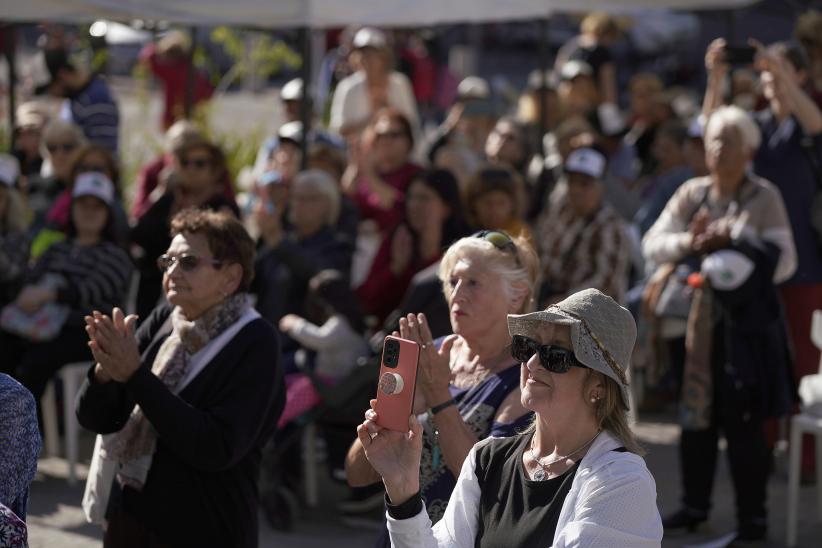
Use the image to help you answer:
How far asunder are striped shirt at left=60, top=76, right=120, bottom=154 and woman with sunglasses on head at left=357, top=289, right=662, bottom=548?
797cm

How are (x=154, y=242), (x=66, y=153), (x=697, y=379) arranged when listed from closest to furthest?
(x=697, y=379)
(x=154, y=242)
(x=66, y=153)

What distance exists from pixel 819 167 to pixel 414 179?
2.12 meters

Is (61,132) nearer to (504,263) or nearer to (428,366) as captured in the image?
(504,263)

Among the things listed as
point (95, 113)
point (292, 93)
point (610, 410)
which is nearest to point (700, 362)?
point (610, 410)

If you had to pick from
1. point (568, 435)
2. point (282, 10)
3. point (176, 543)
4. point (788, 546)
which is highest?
point (282, 10)

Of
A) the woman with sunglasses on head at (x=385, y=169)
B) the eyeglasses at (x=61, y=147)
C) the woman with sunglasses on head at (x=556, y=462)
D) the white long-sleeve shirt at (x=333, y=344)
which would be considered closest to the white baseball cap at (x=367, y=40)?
the woman with sunglasses on head at (x=385, y=169)

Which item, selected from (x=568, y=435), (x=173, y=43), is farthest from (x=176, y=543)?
(x=173, y=43)

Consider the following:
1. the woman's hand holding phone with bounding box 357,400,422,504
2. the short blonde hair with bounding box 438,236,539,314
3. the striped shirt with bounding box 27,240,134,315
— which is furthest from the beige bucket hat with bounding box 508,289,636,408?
the striped shirt with bounding box 27,240,134,315

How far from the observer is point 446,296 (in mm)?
4281

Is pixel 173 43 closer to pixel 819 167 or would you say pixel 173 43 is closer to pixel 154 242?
pixel 154 242

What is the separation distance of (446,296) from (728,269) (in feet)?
7.52

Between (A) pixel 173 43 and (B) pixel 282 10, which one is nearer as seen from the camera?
(B) pixel 282 10

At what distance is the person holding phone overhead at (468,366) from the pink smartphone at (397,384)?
479mm

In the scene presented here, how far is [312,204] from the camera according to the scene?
24.3 ft
